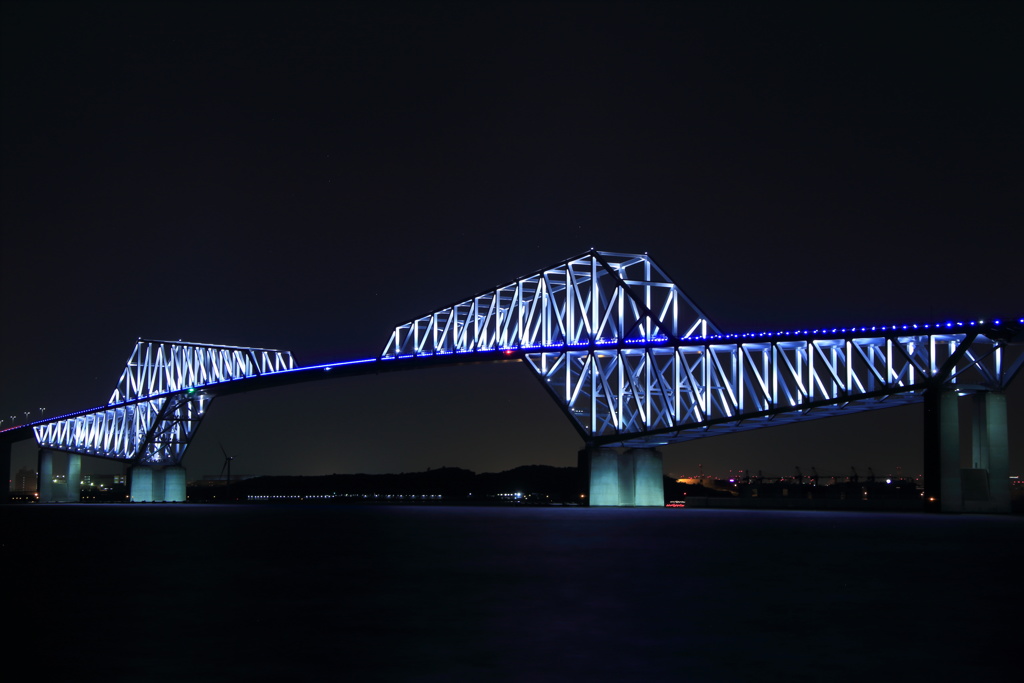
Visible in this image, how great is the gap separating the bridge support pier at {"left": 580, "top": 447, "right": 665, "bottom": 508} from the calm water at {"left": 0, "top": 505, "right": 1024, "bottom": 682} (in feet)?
172

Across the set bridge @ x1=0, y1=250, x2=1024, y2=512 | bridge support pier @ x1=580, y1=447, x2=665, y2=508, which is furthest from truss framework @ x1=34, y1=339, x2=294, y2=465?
bridge support pier @ x1=580, y1=447, x2=665, y2=508

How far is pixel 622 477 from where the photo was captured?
303 ft

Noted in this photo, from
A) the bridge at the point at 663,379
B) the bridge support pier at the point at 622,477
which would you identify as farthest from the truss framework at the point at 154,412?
the bridge support pier at the point at 622,477

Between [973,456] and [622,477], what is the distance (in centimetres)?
3222

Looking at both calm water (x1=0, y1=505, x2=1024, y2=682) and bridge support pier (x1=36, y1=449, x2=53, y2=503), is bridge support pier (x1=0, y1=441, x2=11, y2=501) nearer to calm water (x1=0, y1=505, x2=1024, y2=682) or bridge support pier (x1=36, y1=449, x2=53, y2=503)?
bridge support pier (x1=36, y1=449, x2=53, y2=503)

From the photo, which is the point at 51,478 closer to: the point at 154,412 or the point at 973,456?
the point at 154,412

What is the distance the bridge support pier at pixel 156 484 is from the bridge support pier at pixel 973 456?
107 meters

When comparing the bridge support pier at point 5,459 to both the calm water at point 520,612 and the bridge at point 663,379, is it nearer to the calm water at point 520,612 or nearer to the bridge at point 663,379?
the bridge at point 663,379

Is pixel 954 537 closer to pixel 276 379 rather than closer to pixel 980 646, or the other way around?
pixel 980 646

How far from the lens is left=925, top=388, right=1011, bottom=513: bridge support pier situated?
6431 centimetres

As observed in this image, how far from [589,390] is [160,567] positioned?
229 ft

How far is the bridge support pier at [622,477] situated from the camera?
90.5m

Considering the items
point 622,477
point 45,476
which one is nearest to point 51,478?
point 45,476

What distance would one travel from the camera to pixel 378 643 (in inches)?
645
